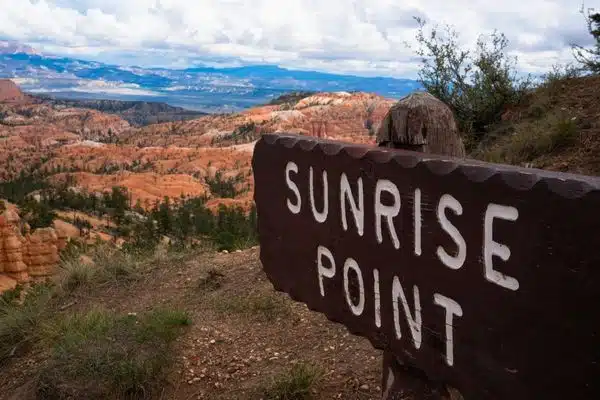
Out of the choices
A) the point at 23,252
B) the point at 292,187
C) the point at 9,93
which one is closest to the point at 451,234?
the point at 292,187

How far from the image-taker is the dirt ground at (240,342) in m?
3.69

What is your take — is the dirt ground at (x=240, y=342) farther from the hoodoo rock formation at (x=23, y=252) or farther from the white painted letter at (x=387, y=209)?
the hoodoo rock formation at (x=23, y=252)

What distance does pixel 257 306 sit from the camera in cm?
495

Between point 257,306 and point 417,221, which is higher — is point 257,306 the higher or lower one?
the lower one

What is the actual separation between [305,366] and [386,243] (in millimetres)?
2322

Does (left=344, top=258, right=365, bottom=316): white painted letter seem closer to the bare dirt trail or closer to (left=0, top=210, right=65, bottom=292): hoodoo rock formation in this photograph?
the bare dirt trail

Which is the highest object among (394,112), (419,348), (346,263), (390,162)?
(394,112)

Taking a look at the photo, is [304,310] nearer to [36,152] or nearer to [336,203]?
[336,203]

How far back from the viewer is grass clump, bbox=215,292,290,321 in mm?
A: 4816

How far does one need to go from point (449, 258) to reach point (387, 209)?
0.74 feet

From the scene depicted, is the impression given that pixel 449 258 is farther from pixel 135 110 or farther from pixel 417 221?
pixel 135 110

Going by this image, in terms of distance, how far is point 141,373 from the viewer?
3.78m

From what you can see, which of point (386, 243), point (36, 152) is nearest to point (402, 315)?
point (386, 243)

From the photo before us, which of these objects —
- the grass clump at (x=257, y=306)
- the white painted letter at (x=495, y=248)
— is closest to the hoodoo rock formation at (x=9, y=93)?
the grass clump at (x=257, y=306)
